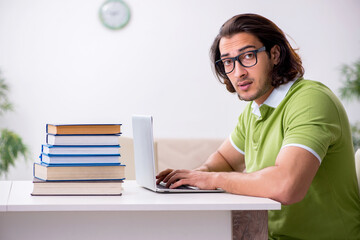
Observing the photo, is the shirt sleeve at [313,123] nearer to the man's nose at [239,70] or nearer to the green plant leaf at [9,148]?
the man's nose at [239,70]

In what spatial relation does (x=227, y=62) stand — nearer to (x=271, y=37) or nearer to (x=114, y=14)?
(x=271, y=37)

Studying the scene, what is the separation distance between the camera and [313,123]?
138 cm

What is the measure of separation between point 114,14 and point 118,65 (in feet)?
1.53

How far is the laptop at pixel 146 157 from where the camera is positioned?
1.35 m

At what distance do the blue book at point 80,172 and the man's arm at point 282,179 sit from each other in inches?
11.3

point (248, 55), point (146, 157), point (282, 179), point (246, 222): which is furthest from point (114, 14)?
point (246, 222)

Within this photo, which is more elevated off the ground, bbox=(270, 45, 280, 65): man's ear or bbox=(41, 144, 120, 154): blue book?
bbox=(270, 45, 280, 65): man's ear

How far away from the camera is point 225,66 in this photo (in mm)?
1793

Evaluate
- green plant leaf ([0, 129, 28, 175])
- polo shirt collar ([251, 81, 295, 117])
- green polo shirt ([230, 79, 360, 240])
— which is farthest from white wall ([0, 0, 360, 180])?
green polo shirt ([230, 79, 360, 240])

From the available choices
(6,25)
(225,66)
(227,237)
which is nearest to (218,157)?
(225,66)

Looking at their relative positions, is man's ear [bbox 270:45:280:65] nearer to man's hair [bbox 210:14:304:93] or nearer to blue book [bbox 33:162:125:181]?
man's hair [bbox 210:14:304:93]

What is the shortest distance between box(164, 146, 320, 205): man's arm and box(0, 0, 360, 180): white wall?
3.07 meters

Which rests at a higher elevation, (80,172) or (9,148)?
(80,172)

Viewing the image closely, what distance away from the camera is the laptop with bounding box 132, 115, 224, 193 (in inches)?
53.3
